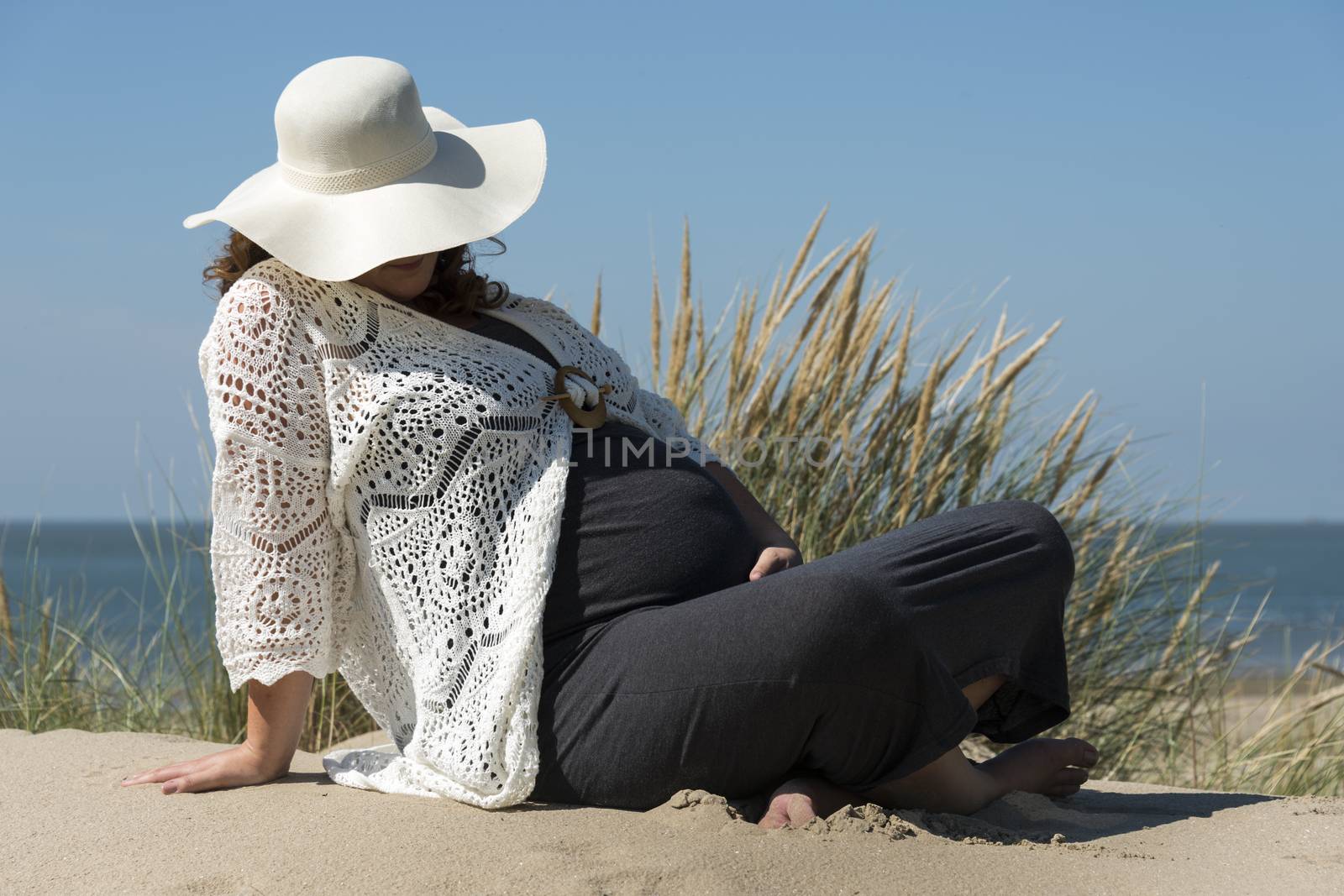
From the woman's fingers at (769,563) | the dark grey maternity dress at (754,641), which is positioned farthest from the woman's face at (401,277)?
the woman's fingers at (769,563)

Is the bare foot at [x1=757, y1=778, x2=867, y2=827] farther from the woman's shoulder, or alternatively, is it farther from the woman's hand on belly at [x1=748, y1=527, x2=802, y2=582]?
the woman's shoulder

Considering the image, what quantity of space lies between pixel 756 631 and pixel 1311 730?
7.28ft

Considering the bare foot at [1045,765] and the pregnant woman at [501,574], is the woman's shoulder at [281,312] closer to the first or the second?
the pregnant woman at [501,574]

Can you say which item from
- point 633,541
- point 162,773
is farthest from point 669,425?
point 162,773

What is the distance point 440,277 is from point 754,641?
0.95m

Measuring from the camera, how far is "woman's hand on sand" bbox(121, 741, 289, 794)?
6.29ft

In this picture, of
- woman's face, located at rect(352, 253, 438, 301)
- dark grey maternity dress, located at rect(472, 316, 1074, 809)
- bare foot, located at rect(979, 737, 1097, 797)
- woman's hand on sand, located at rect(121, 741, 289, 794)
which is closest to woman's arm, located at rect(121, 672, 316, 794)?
woman's hand on sand, located at rect(121, 741, 289, 794)

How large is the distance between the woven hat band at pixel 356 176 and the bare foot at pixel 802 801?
1209mm

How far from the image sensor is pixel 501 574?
1.84 metres

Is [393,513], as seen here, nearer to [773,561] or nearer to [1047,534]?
[773,561]

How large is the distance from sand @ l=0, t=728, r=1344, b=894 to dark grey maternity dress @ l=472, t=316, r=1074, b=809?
0.09 meters

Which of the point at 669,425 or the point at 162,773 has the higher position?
the point at 669,425

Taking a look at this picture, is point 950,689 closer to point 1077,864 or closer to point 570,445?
point 1077,864

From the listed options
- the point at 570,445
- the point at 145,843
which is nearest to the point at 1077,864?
the point at 570,445
